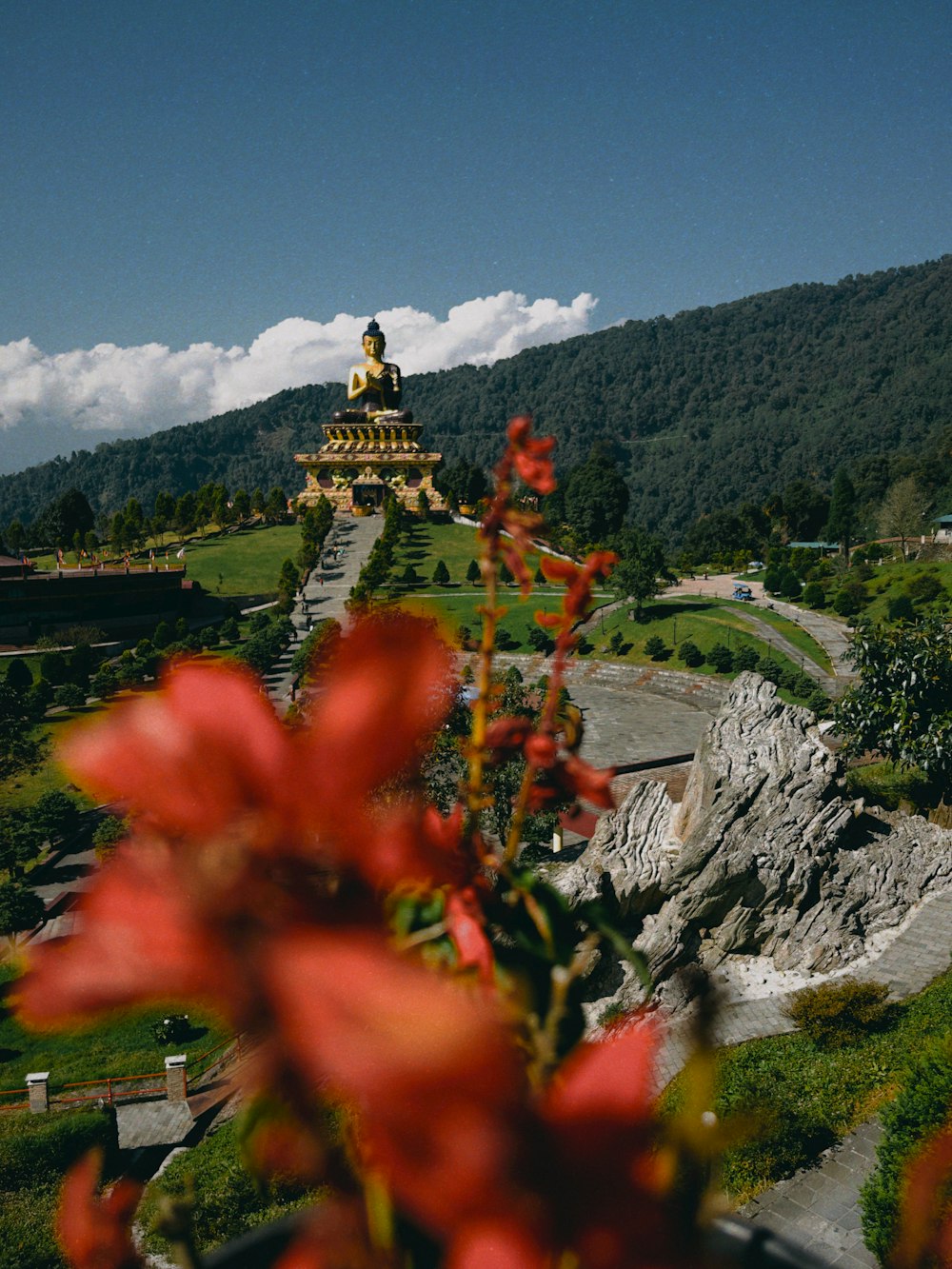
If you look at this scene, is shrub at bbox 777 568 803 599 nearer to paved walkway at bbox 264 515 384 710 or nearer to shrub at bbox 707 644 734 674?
shrub at bbox 707 644 734 674

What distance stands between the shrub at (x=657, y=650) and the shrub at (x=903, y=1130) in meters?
28.5

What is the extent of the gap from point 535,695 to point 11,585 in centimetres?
2510

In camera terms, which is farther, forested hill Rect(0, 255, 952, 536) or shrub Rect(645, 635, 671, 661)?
forested hill Rect(0, 255, 952, 536)

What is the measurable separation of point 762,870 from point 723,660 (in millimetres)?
20901

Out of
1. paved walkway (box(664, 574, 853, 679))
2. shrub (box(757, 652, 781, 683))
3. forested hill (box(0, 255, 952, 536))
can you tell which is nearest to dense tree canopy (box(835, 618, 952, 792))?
paved walkway (box(664, 574, 853, 679))

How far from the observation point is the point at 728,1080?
966 centimetres

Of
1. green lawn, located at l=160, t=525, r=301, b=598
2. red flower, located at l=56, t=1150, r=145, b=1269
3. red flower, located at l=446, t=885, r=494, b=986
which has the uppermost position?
red flower, located at l=446, t=885, r=494, b=986

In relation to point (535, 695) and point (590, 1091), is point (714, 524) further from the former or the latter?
point (590, 1091)

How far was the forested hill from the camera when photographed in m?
123

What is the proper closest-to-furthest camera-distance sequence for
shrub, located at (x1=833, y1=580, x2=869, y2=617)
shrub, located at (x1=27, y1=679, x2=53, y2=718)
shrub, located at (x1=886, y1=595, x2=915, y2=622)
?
1. shrub, located at (x1=27, y1=679, x2=53, y2=718)
2. shrub, located at (x1=886, y1=595, x2=915, y2=622)
3. shrub, located at (x1=833, y1=580, x2=869, y2=617)

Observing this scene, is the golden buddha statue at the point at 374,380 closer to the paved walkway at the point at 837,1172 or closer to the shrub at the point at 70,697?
the shrub at the point at 70,697

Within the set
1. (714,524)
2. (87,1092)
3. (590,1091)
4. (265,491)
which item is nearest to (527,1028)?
(590,1091)

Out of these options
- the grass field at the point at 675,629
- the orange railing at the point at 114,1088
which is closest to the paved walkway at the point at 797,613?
the grass field at the point at 675,629

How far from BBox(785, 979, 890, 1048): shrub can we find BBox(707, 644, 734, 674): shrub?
74.1ft
